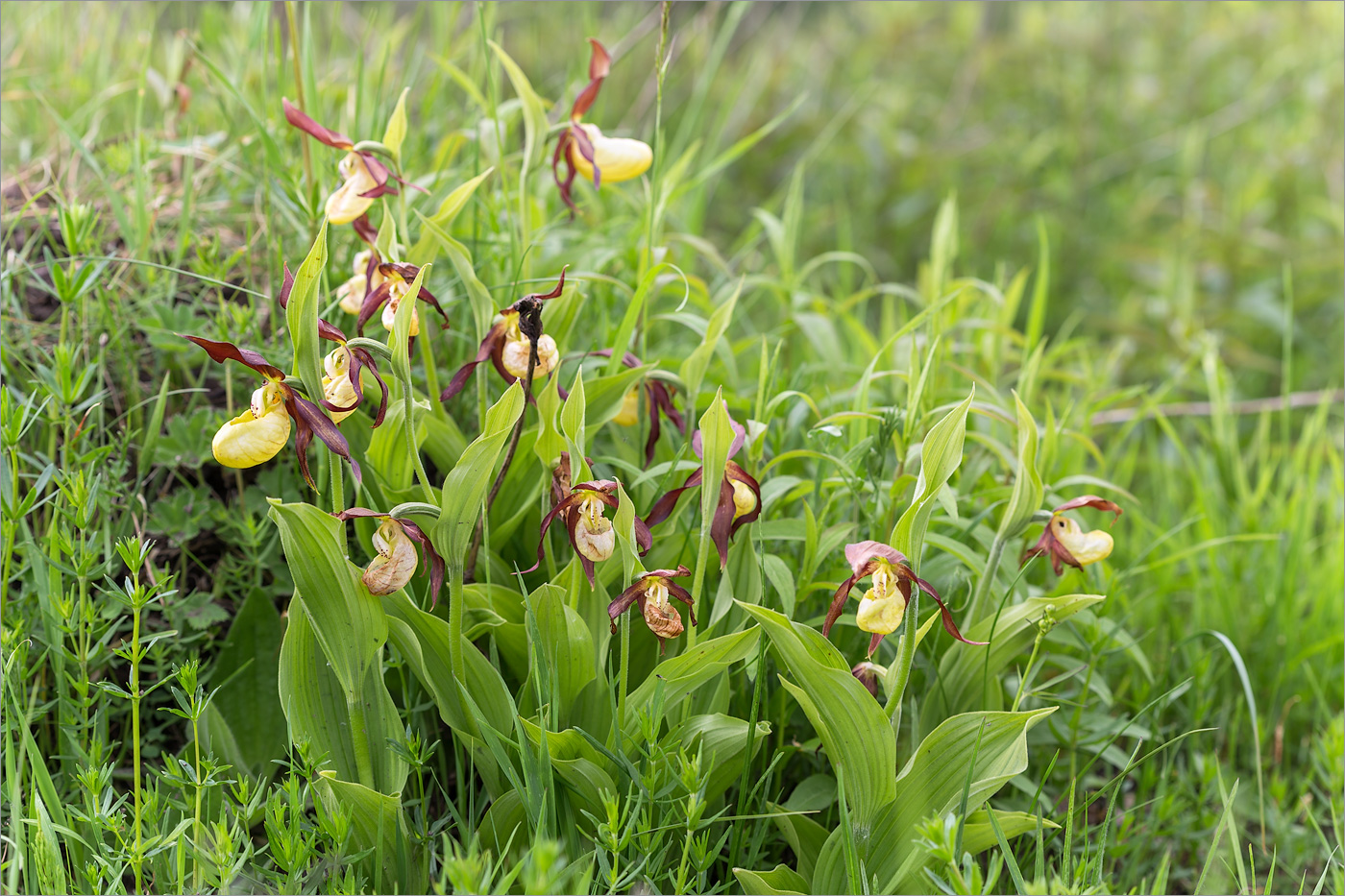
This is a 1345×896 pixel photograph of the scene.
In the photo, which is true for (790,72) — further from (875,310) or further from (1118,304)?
(1118,304)

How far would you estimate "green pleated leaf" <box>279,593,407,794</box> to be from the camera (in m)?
1.15

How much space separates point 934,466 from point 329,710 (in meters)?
0.82

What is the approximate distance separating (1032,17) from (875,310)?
158 cm

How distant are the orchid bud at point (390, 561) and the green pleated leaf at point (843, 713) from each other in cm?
39

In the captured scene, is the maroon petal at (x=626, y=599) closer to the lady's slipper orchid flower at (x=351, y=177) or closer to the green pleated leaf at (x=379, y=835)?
the green pleated leaf at (x=379, y=835)

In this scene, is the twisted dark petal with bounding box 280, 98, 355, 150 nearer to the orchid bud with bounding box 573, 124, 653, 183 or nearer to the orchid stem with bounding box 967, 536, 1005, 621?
the orchid bud with bounding box 573, 124, 653, 183

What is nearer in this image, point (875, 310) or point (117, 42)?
point (117, 42)

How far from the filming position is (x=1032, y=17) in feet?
13.3

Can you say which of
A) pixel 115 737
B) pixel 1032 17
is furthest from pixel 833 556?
pixel 1032 17

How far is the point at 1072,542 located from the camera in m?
1.19

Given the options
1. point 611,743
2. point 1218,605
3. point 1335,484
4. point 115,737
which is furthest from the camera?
point 1335,484

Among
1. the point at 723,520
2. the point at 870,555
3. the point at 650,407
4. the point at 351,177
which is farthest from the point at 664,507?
the point at 351,177

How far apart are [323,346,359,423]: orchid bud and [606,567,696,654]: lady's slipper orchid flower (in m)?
0.37

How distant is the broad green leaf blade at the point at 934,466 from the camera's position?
103 cm
